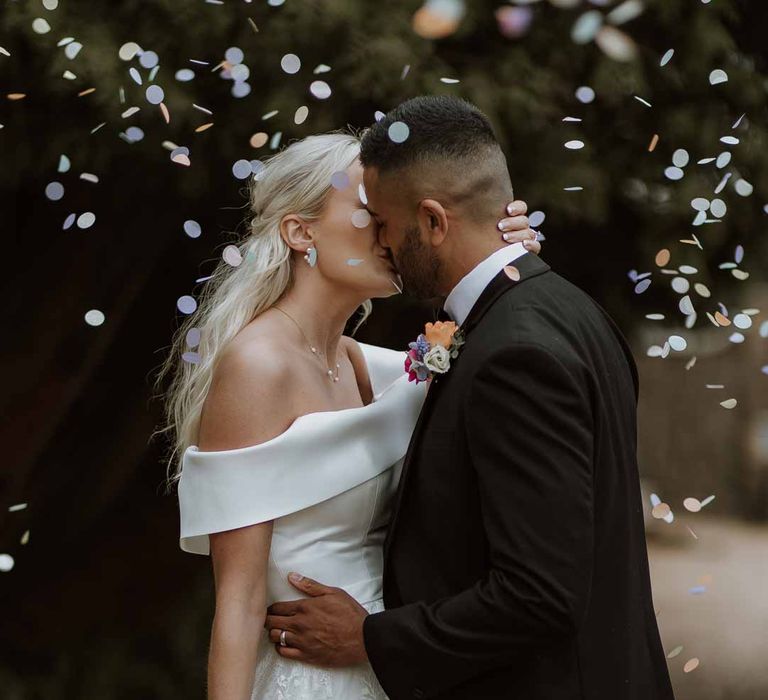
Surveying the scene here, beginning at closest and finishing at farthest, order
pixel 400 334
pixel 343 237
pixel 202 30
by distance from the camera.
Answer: pixel 343 237 < pixel 202 30 < pixel 400 334

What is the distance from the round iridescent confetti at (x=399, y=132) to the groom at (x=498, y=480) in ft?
0.05

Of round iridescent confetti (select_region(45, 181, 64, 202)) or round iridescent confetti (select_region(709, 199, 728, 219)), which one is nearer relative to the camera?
round iridescent confetti (select_region(45, 181, 64, 202))

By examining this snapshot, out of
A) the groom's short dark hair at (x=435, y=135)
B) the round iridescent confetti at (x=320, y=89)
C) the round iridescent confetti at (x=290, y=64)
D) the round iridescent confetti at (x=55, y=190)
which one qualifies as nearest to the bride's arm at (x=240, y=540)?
the groom's short dark hair at (x=435, y=135)

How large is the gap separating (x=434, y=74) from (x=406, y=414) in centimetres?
162

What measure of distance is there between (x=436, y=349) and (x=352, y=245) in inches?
21.8

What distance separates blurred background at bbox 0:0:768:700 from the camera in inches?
150

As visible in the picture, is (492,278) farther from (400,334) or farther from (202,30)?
(400,334)

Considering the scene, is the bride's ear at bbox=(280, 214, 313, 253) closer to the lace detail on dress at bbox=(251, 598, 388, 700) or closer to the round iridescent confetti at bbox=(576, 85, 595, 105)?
the lace detail on dress at bbox=(251, 598, 388, 700)

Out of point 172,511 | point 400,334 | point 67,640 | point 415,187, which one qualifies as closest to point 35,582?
point 67,640

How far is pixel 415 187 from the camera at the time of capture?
7.16ft

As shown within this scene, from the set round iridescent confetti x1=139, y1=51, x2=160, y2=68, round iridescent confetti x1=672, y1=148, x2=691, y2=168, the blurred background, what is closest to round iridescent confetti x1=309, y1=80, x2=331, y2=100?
the blurred background

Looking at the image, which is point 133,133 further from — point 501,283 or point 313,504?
point 501,283

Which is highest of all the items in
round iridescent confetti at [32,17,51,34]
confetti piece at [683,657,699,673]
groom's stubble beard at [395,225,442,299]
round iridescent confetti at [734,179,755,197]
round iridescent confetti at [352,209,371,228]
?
groom's stubble beard at [395,225,442,299]

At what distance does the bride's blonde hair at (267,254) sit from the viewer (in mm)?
2678
